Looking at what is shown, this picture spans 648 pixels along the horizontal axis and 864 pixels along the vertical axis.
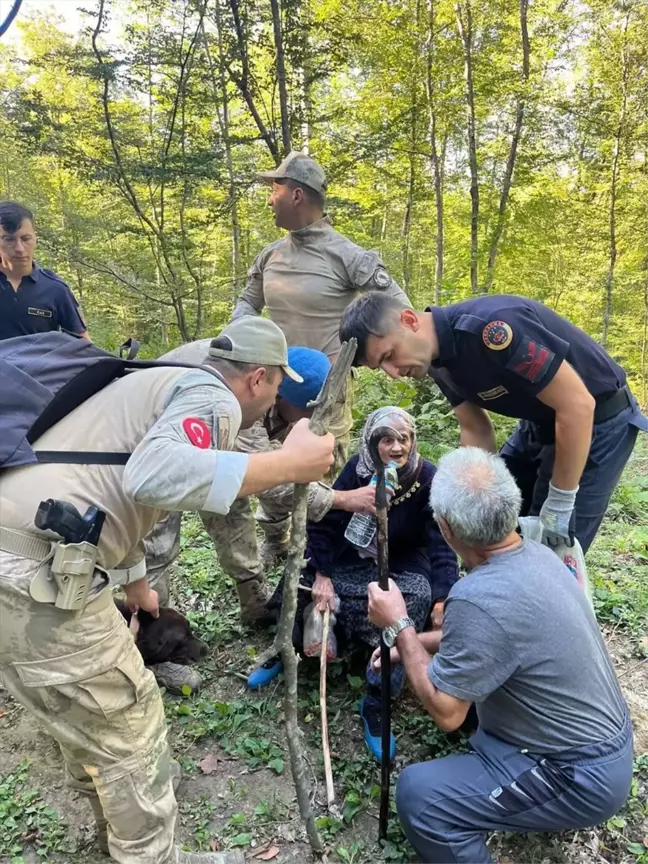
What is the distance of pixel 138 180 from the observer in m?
8.22

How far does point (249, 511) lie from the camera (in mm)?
3533

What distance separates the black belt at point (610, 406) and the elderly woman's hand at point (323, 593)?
1635 mm

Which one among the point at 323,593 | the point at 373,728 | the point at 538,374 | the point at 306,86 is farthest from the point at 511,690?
the point at 306,86

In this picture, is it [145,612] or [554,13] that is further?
[554,13]

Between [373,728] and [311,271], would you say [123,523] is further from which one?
[311,271]

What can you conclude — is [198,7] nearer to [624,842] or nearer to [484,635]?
[484,635]

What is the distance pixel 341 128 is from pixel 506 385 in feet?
34.0

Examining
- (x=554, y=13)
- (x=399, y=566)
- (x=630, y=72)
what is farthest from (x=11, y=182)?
(x=399, y=566)

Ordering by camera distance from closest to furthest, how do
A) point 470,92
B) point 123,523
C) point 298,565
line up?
point 123,523
point 298,565
point 470,92

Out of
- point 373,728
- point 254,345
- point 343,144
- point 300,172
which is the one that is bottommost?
point 373,728

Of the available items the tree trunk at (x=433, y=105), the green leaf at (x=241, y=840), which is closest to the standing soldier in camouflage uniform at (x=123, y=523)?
Result: the green leaf at (x=241, y=840)

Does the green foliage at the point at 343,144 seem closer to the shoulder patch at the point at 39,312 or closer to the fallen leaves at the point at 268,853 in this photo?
the shoulder patch at the point at 39,312

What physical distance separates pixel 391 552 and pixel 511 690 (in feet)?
4.39

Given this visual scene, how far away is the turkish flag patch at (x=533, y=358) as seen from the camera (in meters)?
2.24
